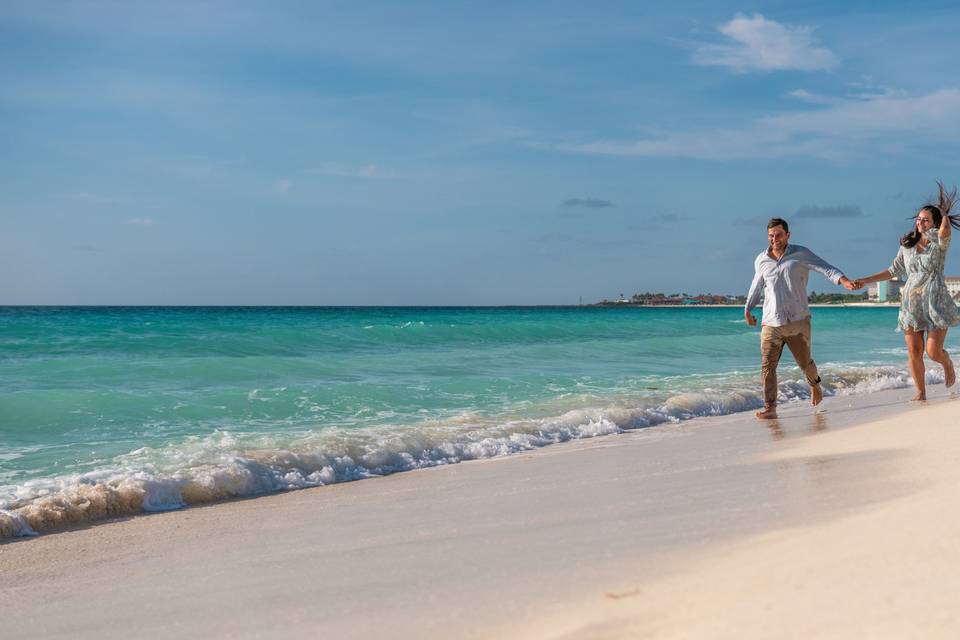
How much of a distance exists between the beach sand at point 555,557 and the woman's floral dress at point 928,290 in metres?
2.77

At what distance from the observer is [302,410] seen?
1058cm

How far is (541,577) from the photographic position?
321cm

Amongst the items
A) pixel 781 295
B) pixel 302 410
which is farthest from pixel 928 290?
pixel 302 410

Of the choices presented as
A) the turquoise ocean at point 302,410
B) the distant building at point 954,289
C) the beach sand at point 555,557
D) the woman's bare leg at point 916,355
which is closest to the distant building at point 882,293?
the distant building at point 954,289

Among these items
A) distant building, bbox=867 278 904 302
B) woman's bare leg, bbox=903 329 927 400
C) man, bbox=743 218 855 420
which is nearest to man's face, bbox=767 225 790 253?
man, bbox=743 218 855 420

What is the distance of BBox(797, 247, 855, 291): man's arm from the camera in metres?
8.57

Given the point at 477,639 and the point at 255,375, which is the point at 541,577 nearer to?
the point at 477,639

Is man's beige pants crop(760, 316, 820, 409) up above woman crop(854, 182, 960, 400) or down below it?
below

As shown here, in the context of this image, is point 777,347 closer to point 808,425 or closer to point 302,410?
point 808,425

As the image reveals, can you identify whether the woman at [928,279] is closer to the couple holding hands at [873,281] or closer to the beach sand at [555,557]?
the couple holding hands at [873,281]

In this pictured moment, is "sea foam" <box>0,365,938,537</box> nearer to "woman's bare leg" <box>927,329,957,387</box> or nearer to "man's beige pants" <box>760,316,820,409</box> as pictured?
"man's beige pants" <box>760,316,820,409</box>

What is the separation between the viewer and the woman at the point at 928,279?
8398 mm

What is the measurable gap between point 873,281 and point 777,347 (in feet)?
3.82

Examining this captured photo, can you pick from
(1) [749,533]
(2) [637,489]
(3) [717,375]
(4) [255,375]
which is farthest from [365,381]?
(1) [749,533]
